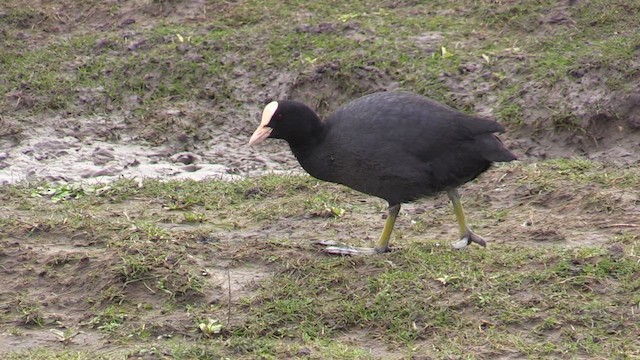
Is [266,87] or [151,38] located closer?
→ [266,87]

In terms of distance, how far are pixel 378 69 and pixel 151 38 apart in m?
2.23

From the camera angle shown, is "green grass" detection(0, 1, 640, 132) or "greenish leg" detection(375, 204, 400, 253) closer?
"greenish leg" detection(375, 204, 400, 253)

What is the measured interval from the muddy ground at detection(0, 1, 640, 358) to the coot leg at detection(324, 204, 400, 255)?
0.59ft

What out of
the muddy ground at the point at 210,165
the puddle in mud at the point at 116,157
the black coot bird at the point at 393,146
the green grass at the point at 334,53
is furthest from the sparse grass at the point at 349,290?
the green grass at the point at 334,53

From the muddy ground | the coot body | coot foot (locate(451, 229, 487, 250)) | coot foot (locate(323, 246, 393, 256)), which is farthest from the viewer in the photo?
coot foot (locate(451, 229, 487, 250))

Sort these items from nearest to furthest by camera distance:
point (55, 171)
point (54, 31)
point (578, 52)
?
point (55, 171) < point (578, 52) < point (54, 31)

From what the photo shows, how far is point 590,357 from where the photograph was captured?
5184 mm

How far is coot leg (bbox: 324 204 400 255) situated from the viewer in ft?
21.0

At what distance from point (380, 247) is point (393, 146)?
0.62 meters

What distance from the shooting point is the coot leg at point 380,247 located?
639 centimetres

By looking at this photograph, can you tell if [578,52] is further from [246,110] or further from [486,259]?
[486,259]

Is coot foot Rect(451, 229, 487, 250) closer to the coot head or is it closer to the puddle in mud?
the coot head

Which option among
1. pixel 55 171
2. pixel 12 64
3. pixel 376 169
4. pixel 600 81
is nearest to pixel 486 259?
pixel 376 169

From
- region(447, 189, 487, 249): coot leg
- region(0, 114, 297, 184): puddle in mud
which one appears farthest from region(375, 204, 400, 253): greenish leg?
region(0, 114, 297, 184): puddle in mud
